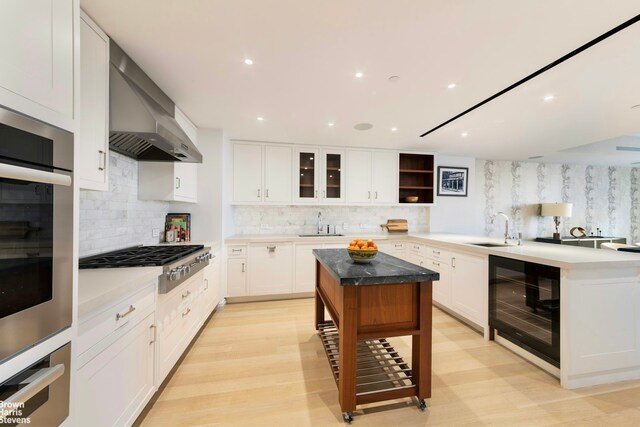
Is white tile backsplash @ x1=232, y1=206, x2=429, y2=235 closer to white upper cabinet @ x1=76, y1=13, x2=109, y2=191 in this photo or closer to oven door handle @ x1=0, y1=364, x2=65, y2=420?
white upper cabinet @ x1=76, y1=13, x2=109, y2=191

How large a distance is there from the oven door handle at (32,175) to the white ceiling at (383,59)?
1158 mm

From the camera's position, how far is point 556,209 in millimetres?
4840

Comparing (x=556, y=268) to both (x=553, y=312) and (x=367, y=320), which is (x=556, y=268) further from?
(x=367, y=320)

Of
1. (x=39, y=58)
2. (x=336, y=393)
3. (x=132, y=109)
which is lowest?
(x=336, y=393)

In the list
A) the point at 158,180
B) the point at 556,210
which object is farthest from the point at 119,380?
the point at 556,210

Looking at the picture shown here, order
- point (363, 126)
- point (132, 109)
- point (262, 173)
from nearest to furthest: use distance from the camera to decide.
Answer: point (132, 109)
point (363, 126)
point (262, 173)

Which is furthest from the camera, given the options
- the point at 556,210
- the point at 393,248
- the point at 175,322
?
the point at 556,210

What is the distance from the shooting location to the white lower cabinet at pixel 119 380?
42.4 inches

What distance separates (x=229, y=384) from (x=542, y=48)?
10.9 ft

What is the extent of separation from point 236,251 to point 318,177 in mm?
1725

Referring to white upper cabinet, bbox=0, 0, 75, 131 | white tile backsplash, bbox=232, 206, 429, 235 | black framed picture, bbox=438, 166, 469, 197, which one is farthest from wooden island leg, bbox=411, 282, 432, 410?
black framed picture, bbox=438, 166, 469, 197

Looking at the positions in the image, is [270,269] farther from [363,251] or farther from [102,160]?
[102,160]

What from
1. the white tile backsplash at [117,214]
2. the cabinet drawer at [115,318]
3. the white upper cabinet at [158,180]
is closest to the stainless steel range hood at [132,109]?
the white tile backsplash at [117,214]

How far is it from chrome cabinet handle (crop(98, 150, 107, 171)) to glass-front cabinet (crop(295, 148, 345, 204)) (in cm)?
254
